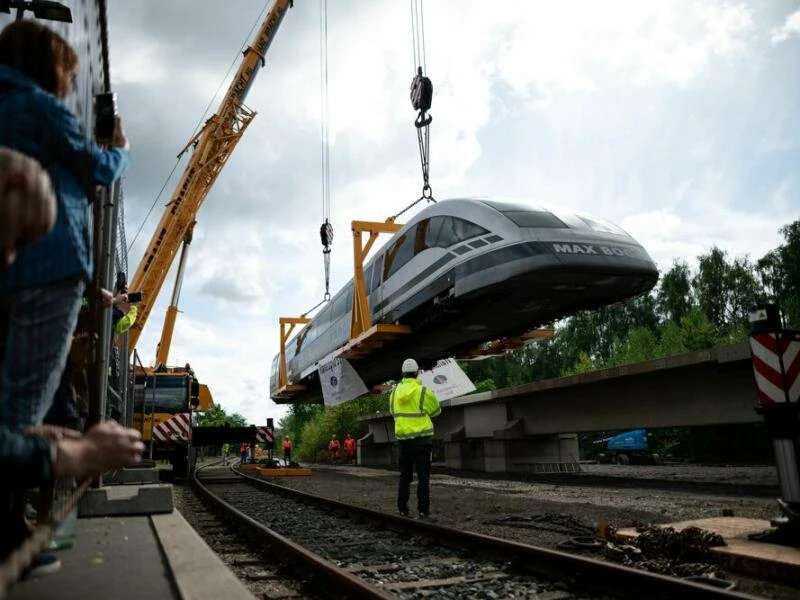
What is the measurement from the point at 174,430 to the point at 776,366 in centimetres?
1259

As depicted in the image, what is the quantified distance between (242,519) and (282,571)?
2421 millimetres

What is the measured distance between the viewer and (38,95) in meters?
1.87

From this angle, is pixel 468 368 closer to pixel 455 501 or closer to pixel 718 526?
pixel 455 501

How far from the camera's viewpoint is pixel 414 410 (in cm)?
741

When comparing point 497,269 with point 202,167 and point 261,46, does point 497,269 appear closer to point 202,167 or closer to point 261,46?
point 202,167

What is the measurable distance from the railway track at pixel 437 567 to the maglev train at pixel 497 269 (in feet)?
13.9

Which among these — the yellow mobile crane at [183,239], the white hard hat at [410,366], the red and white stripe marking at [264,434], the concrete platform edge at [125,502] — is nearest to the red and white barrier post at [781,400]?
the white hard hat at [410,366]

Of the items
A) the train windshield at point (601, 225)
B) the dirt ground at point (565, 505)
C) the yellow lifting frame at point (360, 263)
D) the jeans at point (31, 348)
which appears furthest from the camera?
the yellow lifting frame at point (360, 263)

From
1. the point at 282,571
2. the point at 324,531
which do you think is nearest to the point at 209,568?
the point at 282,571

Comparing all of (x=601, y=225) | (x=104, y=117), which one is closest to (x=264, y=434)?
(x=601, y=225)

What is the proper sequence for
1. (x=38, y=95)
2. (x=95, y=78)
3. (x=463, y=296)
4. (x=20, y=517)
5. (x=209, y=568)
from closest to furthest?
(x=38, y=95) < (x=20, y=517) < (x=209, y=568) < (x=95, y=78) < (x=463, y=296)

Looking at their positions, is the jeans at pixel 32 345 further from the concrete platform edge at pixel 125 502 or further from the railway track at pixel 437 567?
the concrete platform edge at pixel 125 502

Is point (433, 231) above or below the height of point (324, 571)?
above

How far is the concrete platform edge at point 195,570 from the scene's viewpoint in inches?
89.1
